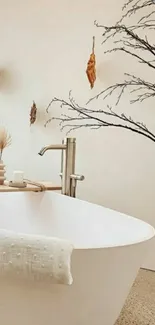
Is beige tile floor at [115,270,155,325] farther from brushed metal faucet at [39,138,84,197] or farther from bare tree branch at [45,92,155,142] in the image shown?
bare tree branch at [45,92,155,142]

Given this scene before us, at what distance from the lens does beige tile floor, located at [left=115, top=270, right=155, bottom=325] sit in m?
2.72

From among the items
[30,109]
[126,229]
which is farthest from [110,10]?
[126,229]

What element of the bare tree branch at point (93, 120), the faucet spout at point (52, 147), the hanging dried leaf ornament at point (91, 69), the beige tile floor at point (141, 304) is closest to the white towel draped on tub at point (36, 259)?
the beige tile floor at point (141, 304)

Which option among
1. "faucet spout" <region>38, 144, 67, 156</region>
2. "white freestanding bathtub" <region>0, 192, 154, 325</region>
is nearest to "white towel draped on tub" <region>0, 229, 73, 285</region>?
"white freestanding bathtub" <region>0, 192, 154, 325</region>

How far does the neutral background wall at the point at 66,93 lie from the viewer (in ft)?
12.2

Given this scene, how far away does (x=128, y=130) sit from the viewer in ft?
12.3

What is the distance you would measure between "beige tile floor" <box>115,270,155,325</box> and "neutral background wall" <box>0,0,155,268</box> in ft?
0.82

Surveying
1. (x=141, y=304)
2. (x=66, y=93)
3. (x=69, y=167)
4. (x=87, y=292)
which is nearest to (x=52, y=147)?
(x=69, y=167)

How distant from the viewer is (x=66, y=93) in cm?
408

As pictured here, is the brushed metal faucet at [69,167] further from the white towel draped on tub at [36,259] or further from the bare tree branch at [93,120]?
the white towel draped on tub at [36,259]

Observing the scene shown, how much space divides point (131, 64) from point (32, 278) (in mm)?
2291

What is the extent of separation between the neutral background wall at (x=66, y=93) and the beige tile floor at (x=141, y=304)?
0.25 m

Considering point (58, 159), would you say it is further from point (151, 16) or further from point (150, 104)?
point (151, 16)

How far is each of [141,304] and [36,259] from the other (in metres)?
1.38
